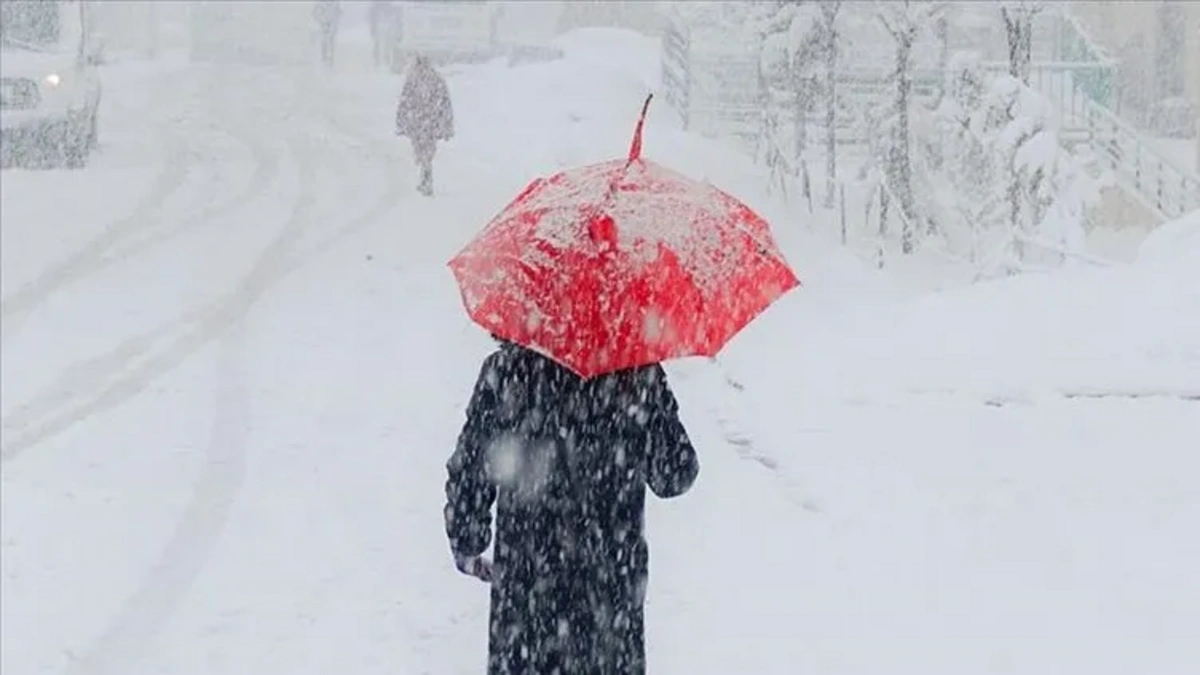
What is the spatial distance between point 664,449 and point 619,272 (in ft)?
1.38

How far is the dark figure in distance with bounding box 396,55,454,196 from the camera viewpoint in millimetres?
19734

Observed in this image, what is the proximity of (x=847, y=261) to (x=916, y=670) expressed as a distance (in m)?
13.8

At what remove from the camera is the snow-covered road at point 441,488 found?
649 centimetres

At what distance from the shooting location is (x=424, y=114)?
19.8 m

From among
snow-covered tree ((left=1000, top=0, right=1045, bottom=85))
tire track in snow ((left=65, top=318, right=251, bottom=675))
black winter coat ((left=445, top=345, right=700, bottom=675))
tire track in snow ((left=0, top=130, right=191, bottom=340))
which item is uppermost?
snow-covered tree ((left=1000, top=0, right=1045, bottom=85))

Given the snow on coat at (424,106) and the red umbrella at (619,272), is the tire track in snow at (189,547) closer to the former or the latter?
the red umbrella at (619,272)

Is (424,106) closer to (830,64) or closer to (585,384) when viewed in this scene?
(830,64)

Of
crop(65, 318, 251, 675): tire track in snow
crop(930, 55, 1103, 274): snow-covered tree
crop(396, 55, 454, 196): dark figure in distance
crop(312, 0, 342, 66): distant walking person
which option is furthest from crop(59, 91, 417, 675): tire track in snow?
crop(312, 0, 342, 66): distant walking person

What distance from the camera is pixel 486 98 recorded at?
33125 mm

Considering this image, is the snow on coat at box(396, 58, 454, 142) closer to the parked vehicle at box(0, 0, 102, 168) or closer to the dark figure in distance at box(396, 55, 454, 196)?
the dark figure in distance at box(396, 55, 454, 196)

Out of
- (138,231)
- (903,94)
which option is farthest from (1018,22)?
(138,231)

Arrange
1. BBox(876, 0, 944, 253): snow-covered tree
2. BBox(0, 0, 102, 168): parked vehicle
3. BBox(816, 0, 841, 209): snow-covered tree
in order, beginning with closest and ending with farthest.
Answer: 1. BBox(0, 0, 102, 168): parked vehicle
2. BBox(876, 0, 944, 253): snow-covered tree
3. BBox(816, 0, 841, 209): snow-covered tree

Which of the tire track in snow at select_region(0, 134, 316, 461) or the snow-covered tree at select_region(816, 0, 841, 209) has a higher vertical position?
the snow-covered tree at select_region(816, 0, 841, 209)

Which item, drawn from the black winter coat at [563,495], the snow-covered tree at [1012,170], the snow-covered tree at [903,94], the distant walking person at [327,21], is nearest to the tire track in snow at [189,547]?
the black winter coat at [563,495]
